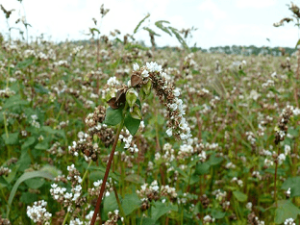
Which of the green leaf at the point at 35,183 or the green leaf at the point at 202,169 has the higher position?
the green leaf at the point at 202,169

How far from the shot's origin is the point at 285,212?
2592 millimetres

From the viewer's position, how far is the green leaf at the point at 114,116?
1.18 metres

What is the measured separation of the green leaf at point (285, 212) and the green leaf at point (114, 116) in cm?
207

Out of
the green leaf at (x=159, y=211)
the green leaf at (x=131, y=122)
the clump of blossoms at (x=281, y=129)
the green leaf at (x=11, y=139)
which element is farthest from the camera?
the green leaf at (x=11, y=139)

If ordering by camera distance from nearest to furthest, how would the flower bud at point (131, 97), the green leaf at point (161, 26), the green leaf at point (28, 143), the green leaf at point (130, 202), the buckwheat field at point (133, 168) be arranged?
the flower bud at point (131, 97), the buckwheat field at point (133, 168), the green leaf at point (161, 26), the green leaf at point (130, 202), the green leaf at point (28, 143)

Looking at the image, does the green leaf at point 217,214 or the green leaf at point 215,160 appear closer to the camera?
the green leaf at point 217,214

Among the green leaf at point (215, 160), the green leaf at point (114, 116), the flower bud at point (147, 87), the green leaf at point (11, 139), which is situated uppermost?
the flower bud at point (147, 87)

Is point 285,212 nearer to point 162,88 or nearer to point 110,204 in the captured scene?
point 110,204

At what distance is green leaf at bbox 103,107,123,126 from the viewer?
1181 mm

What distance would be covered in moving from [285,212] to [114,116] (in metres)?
2.14

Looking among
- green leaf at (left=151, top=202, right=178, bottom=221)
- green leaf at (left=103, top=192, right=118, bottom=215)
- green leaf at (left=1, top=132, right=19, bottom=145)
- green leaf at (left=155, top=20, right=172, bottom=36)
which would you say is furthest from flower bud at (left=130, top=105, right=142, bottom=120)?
green leaf at (left=1, top=132, right=19, bottom=145)

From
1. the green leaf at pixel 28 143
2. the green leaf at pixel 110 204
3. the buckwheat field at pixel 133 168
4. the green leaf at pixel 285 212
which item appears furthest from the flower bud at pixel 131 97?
the green leaf at pixel 28 143

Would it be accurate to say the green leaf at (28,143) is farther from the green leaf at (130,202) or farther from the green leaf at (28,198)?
the green leaf at (130,202)

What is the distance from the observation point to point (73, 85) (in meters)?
6.26
